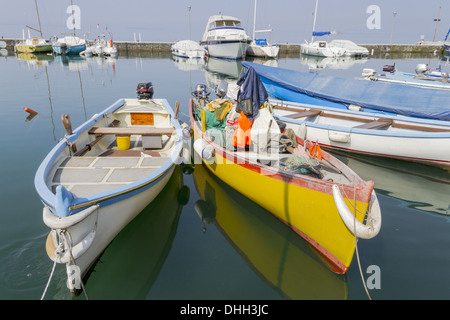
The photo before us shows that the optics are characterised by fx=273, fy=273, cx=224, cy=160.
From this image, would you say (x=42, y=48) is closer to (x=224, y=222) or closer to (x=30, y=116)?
(x=30, y=116)

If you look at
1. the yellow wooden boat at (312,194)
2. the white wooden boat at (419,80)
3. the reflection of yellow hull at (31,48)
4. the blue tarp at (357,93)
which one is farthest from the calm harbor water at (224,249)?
the reflection of yellow hull at (31,48)

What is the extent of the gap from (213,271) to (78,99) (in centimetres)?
1739

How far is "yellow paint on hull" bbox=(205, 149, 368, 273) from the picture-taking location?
15.4 feet

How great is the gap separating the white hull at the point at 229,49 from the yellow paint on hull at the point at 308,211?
136 feet

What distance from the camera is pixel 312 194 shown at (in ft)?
16.3

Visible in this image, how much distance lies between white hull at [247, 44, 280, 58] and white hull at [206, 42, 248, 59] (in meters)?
6.19

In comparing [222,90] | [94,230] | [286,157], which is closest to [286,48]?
[222,90]

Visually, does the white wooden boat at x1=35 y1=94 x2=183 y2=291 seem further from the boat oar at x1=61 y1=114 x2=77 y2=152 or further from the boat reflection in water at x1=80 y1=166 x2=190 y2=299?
the boat reflection in water at x1=80 y1=166 x2=190 y2=299

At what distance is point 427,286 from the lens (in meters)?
4.68

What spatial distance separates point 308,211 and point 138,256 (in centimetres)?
339

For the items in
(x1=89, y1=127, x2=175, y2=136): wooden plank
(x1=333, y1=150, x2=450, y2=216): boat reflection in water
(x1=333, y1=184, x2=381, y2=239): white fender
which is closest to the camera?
(x1=333, y1=184, x2=381, y2=239): white fender

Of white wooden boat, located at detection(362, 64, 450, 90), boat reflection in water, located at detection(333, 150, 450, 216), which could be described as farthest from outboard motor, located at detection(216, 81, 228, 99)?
white wooden boat, located at detection(362, 64, 450, 90)
